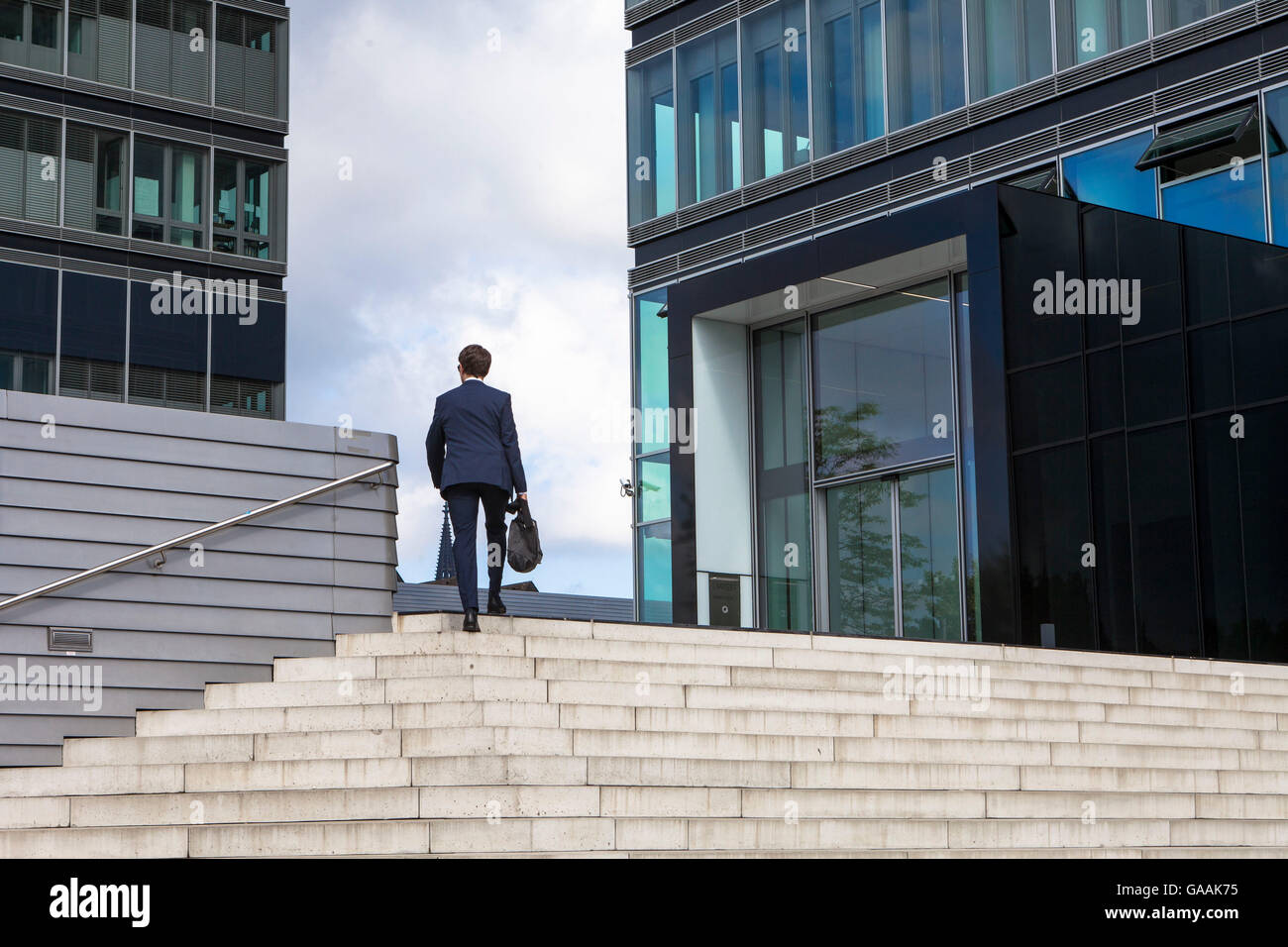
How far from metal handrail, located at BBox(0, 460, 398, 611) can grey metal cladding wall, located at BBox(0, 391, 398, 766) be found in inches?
2.7


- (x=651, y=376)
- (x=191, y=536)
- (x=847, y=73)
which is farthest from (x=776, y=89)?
(x=191, y=536)

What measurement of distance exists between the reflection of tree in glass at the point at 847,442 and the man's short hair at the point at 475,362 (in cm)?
1091

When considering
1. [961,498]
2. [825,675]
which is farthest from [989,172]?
[825,675]

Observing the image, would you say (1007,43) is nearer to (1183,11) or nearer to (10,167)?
(1183,11)

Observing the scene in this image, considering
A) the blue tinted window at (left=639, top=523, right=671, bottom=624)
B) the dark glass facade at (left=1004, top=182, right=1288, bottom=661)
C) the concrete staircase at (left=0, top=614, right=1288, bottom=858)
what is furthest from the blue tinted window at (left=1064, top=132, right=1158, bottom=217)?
the concrete staircase at (left=0, top=614, right=1288, bottom=858)

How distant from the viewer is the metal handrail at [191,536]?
1062cm

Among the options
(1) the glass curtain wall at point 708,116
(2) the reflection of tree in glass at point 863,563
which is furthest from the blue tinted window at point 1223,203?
(1) the glass curtain wall at point 708,116

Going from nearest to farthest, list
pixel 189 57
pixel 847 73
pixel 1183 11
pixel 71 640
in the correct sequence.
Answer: pixel 71 640 → pixel 1183 11 → pixel 847 73 → pixel 189 57

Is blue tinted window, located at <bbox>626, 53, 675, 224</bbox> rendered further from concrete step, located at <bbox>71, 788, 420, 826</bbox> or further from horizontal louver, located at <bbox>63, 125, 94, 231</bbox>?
concrete step, located at <bbox>71, 788, 420, 826</bbox>

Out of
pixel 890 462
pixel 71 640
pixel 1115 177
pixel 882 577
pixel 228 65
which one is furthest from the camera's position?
pixel 228 65

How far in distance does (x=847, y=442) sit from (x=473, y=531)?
1190cm

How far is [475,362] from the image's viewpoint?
11070 millimetres
